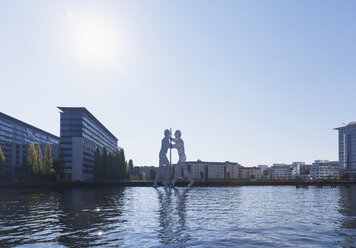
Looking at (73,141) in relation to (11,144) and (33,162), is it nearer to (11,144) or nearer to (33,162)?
(33,162)

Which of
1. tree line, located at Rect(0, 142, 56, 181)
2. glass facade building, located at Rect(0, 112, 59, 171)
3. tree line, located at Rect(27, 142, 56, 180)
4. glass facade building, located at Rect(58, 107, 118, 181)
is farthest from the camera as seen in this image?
glass facade building, located at Rect(0, 112, 59, 171)

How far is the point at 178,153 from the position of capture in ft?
452

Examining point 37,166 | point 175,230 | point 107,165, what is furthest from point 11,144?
point 175,230

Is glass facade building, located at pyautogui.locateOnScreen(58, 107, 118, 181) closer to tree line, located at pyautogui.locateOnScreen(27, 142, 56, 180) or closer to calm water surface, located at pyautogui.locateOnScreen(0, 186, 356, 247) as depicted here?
tree line, located at pyautogui.locateOnScreen(27, 142, 56, 180)

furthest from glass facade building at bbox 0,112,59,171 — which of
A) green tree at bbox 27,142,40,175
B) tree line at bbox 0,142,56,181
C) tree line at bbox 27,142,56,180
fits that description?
green tree at bbox 27,142,40,175

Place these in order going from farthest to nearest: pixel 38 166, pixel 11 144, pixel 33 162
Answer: pixel 11 144, pixel 38 166, pixel 33 162

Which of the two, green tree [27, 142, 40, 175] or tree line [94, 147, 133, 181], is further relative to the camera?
tree line [94, 147, 133, 181]

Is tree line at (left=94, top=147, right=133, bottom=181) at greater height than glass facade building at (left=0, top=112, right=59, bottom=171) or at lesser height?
lesser

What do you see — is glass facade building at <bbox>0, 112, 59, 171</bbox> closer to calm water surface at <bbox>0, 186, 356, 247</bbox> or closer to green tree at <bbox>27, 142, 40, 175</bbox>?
green tree at <bbox>27, 142, 40, 175</bbox>

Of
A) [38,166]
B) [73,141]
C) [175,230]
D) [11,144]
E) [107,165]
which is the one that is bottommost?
[107,165]

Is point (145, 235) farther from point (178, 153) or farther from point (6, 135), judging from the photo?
point (6, 135)

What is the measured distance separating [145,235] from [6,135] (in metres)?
184

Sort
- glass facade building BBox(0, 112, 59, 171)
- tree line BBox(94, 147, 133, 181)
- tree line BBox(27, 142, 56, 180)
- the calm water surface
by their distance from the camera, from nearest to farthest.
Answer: the calm water surface < tree line BBox(27, 142, 56, 180) < tree line BBox(94, 147, 133, 181) < glass facade building BBox(0, 112, 59, 171)

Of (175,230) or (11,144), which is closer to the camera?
(175,230)
